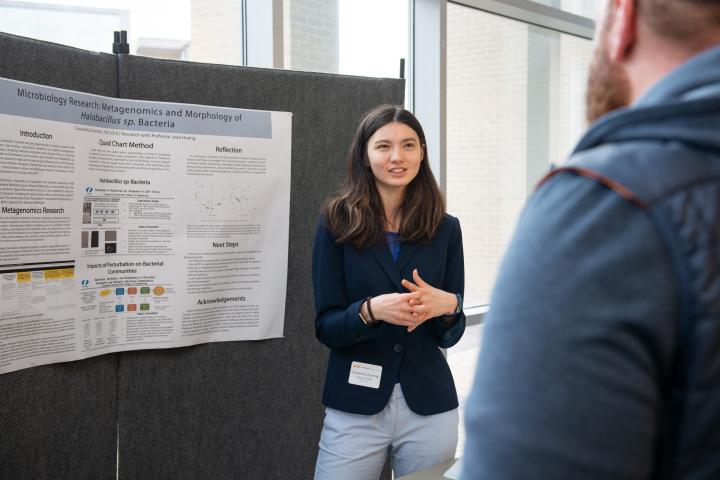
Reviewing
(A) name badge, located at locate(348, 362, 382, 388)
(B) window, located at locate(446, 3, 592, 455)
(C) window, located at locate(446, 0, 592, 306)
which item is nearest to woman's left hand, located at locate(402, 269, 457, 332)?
(A) name badge, located at locate(348, 362, 382, 388)

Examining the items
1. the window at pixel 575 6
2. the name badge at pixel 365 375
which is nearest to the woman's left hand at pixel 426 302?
the name badge at pixel 365 375

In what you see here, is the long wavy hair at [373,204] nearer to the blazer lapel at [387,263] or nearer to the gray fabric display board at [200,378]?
the blazer lapel at [387,263]

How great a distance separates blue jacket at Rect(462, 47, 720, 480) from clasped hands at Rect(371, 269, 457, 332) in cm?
130

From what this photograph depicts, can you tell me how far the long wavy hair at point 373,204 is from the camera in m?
1.97

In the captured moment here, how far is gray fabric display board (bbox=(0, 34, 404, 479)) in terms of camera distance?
78.2 inches

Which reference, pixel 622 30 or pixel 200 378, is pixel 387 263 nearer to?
pixel 200 378

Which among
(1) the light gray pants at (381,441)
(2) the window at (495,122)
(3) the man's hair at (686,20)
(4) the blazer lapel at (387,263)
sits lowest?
(1) the light gray pants at (381,441)

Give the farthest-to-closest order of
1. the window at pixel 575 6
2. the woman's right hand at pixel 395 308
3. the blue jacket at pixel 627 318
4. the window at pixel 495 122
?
the window at pixel 575 6, the window at pixel 495 122, the woman's right hand at pixel 395 308, the blue jacket at pixel 627 318

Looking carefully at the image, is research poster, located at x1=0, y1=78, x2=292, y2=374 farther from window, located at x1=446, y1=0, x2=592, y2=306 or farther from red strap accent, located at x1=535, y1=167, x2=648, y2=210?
window, located at x1=446, y1=0, x2=592, y2=306

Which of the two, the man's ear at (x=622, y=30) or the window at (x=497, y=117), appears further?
the window at (x=497, y=117)

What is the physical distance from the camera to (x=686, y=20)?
0.51 m

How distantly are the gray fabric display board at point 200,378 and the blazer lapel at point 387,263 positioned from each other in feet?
2.02

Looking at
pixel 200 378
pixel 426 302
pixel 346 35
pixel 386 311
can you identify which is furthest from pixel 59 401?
pixel 346 35

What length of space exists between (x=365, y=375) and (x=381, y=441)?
0.61ft
